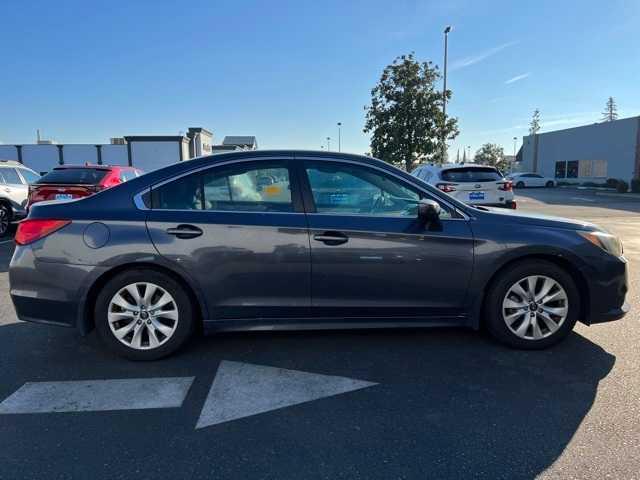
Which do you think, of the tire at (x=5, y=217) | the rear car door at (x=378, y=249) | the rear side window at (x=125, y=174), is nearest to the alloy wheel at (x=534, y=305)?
the rear car door at (x=378, y=249)

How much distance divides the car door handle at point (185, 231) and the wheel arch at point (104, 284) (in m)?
0.28

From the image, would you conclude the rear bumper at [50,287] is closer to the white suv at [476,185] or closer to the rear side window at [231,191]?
the rear side window at [231,191]

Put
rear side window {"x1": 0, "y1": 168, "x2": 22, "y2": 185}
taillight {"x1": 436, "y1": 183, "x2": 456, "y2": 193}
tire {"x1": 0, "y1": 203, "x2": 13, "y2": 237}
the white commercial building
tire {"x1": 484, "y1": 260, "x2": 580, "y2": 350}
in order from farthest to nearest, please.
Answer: the white commercial building < rear side window {"x1": 0, "y1": 168, "x2": 22, "y2": 185} < tire {"x1": 0, "y1": 203, "x2": 13, "y2": 237} < taillight {"x1": 436, "y1": 183, "x2": 456, "y2": 193} < tire {"x1": 484, "y1": 260, "x2": 580, "y2": 350}

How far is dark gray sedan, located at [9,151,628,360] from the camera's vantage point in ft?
11.5

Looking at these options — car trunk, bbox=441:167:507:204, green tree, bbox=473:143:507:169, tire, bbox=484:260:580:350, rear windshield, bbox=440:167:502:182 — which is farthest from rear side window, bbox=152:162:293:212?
green tree, bbox=473:143:507:169

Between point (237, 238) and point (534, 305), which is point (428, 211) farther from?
point (237, 238)

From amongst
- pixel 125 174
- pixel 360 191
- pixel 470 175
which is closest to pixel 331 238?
pixel 360 191

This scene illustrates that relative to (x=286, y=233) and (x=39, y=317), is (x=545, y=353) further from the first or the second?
(x=39, y=317)

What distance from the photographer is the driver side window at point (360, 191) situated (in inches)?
145

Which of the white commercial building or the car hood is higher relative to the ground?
the white commercial building

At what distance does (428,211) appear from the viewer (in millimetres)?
3488

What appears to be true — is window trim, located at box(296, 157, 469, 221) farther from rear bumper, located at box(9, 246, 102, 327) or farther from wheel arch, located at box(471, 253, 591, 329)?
rear bumper, located at box(9, 246, 102, 327)

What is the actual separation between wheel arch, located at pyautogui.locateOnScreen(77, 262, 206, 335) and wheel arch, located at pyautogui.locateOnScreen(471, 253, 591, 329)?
7.32ft

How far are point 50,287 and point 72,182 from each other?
6176 mm
